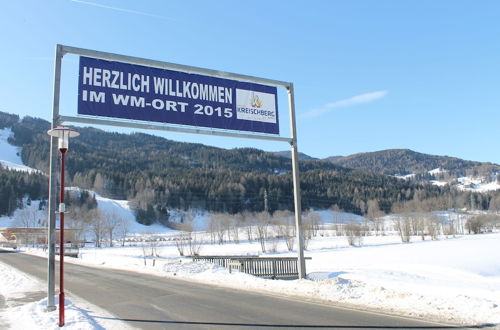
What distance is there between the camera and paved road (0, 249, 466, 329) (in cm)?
864

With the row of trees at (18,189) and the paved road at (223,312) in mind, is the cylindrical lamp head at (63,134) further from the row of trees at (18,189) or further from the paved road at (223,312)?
the row of trees at (18,189)

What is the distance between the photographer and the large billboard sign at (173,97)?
12.9m

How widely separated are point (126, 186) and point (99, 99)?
173105 millimetres

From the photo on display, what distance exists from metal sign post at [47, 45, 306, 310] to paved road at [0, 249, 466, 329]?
9.30ft

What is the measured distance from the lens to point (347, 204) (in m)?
188

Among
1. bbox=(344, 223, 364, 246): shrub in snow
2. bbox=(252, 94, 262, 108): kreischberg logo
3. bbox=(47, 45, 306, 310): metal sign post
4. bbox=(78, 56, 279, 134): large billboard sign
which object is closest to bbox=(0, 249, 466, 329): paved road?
bbox=(47, 45, 306, 310): metal sign post

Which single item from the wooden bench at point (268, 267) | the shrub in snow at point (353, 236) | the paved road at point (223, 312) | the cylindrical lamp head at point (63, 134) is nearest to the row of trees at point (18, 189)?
the shrub in snow at point (353, 236)

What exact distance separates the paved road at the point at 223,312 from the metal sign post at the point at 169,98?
9.30ft

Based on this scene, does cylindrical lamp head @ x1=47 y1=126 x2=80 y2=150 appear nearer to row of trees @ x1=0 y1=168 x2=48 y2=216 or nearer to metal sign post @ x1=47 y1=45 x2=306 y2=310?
metal sign post @ x1=47 y1=45 x2=306 y2=310

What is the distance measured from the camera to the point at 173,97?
14.3 m

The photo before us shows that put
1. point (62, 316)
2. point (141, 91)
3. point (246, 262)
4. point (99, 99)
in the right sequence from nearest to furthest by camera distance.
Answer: point (62, 316), point (99, 99), point (141, 91), point (246, 262)

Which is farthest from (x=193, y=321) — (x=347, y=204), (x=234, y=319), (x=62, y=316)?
(x=347, y=204)

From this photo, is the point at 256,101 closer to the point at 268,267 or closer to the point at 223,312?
the point at 223,312

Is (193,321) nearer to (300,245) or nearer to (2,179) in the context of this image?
(300,245)
